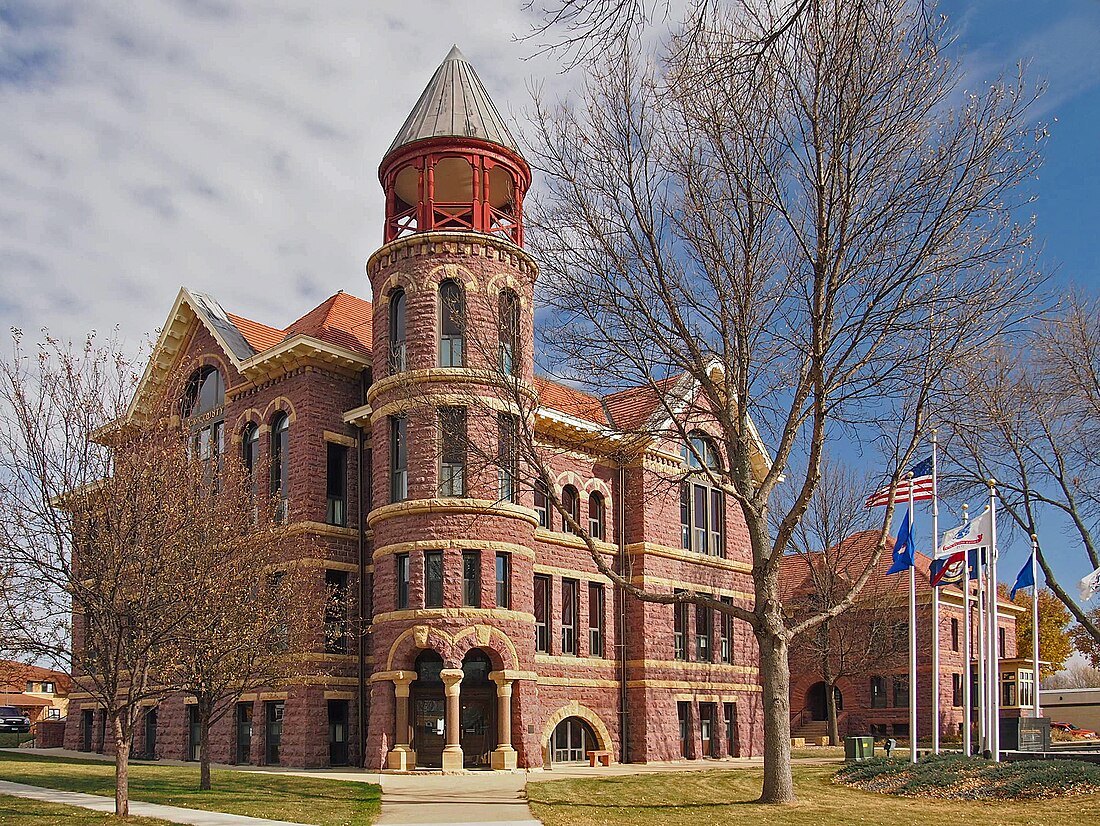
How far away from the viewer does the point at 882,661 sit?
160 feet

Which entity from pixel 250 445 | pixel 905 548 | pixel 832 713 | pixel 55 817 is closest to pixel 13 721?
pixel 250 445

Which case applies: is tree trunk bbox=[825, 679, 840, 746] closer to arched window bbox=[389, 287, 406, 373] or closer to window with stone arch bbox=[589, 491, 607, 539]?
window with stone arch bbox=[589, 491, 607, 539]

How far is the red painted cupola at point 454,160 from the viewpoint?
102ft

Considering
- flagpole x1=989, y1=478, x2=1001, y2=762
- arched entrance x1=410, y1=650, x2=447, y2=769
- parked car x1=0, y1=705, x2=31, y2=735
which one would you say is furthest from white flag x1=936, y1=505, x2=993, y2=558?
parked car x1=0, y1=705, x2=31, y2=735

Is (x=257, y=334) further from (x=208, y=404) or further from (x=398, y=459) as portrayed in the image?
(x=398, y=459)

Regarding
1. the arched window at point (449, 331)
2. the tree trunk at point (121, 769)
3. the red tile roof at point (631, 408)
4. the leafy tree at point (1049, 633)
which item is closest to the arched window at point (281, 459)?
the arched window at point (449, 331)

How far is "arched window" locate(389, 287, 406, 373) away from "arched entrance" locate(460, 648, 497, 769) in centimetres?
779

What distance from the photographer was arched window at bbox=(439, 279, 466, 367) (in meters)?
29.9

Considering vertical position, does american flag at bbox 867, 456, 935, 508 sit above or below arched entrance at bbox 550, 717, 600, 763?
above

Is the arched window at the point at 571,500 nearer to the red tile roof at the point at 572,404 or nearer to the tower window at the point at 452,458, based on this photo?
the red tile roof at the point at 572,404

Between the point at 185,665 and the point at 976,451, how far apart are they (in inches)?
873

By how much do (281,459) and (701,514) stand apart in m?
14.1

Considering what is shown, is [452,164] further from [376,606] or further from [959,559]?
[959,559]

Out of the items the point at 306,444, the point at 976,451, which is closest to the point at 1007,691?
the point at 976,451
